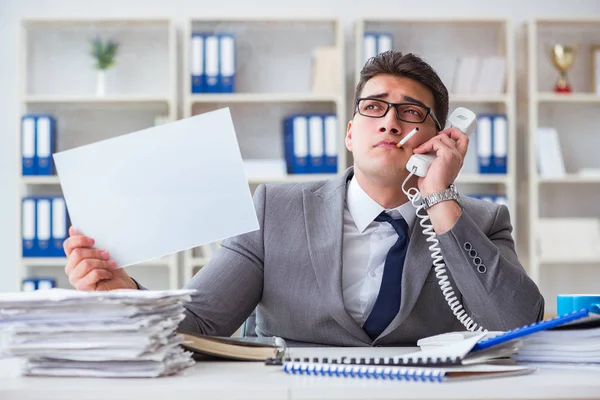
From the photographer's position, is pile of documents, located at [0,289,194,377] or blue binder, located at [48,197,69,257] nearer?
pile of documents, located at [0,289,194,377]

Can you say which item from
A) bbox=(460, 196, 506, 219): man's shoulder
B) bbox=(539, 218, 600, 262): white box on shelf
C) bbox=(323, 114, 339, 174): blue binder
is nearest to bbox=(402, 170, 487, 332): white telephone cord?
bbox=(460, 196, 506, 219): man's shoulder

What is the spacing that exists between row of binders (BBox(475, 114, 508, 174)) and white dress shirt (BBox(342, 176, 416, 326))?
2.45m

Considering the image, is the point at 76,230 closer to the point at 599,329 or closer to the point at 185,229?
the point at 185,229

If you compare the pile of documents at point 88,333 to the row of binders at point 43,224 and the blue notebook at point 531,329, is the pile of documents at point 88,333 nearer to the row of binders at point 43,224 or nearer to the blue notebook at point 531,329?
the blue notebook at point 531,329

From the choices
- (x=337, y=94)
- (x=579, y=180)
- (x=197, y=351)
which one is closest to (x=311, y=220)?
(x=197, y=351)

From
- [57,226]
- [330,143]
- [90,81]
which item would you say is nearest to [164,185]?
[330,143]

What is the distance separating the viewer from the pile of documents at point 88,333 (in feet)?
3.76

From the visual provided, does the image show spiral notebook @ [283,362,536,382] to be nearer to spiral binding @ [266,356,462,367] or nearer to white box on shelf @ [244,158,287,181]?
spiral binding @ [266,356,462,367]

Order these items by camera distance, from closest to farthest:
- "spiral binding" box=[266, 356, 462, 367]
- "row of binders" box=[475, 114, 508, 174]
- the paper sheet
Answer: "spiral binding" box=[266, 356, 462, 367] < the paper sheet < "row of binders" box=[475, 114, 508, 174]

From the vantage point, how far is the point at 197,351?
133 cm

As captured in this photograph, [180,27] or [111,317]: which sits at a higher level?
[180,27]

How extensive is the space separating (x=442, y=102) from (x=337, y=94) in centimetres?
227

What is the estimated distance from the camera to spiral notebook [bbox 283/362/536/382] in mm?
1095

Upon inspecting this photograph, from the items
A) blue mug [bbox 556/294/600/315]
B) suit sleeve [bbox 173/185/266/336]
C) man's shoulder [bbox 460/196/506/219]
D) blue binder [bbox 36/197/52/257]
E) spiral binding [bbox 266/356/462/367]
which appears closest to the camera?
spiral binding [bbox 266/356/462/367]
